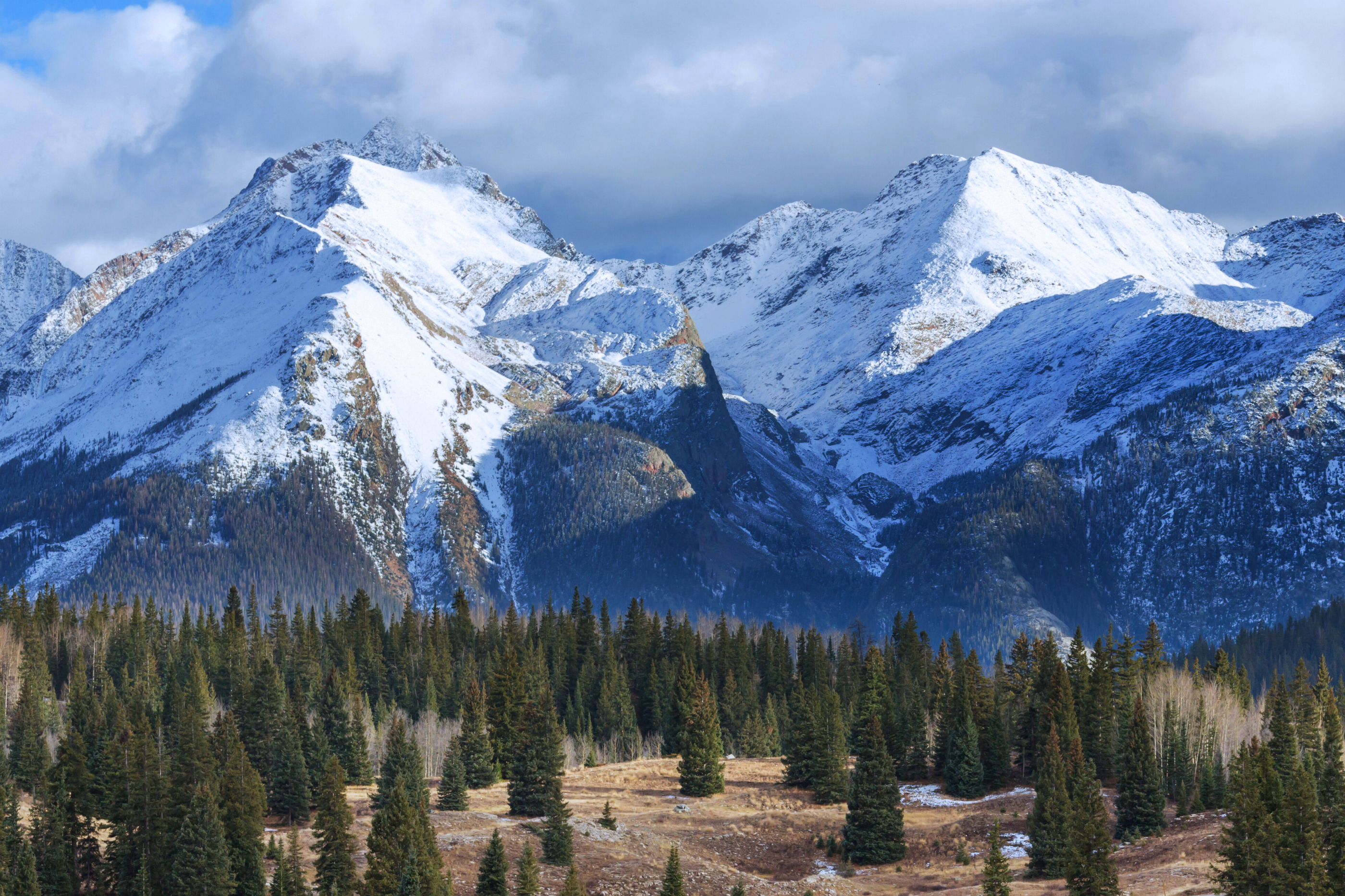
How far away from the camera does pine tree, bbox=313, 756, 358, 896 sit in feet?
336

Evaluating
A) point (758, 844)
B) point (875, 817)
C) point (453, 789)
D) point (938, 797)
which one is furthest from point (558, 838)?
point (938, 797)

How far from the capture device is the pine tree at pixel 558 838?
10844cm

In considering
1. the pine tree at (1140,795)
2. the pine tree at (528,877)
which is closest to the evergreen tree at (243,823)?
the pine tree at (528,877)

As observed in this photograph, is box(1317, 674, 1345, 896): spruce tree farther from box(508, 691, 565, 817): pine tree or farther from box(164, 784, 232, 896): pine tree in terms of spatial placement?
box(164, 784, 232, 896): pine tree

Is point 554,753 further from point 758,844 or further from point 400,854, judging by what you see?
point 400,854

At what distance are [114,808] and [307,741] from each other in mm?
30989

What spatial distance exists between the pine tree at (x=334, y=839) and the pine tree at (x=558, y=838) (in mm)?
14000

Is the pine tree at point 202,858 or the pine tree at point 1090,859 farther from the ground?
the pine tree at point 202,858

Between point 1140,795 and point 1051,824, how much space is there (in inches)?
502

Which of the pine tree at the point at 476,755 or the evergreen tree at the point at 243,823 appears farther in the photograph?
the pine tree at the point at 476,755

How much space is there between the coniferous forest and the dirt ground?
2596 mm

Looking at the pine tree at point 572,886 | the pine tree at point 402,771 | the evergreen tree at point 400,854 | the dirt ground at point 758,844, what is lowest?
the dirt ground at point 758,844

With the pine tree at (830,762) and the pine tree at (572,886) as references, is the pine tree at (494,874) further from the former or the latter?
the pine tree at (830,762)

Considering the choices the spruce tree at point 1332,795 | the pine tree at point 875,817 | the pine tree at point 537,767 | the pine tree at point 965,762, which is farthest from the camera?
the pine tree at point 965,762
